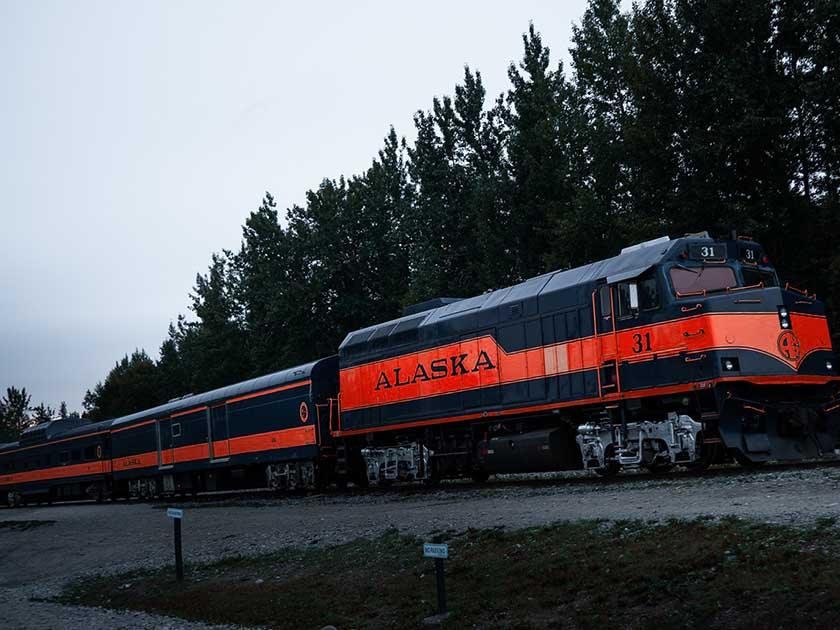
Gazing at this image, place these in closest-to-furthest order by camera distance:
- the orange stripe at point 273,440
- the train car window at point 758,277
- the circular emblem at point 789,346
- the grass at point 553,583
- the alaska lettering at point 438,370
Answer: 1. the grass at point 553,583
2. the circular emblem at point 789,346
3. the train car window at point 758,277
4. the alaska lettering at point 438,370
5. the orange stripe at point 273,440

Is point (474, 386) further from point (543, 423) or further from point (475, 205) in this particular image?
point (475, 205)

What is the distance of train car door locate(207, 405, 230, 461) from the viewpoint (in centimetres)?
3481

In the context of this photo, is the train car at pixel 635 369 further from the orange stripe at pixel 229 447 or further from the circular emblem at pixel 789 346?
the orange stripe at pixel 229 447

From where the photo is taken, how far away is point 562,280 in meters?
21.7

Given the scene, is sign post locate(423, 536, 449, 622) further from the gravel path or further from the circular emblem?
the circular emblem

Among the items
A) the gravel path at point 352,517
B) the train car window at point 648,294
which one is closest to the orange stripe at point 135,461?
the gravel path at point 352,517

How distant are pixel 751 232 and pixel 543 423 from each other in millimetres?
12683

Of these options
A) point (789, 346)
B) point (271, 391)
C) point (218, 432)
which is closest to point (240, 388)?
point (218, 432)

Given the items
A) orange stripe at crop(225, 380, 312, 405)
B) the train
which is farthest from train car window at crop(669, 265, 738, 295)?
orange stripe at crop(225, 380, 312, 405)

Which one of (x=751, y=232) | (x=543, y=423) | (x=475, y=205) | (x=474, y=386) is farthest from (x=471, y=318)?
(x=475, y=205)

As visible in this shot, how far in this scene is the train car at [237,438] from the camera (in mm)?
30109

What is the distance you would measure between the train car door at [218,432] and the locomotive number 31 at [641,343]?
64.0ft

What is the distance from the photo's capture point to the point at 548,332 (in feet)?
70.4

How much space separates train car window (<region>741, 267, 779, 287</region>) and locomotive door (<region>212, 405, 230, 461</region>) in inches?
821
